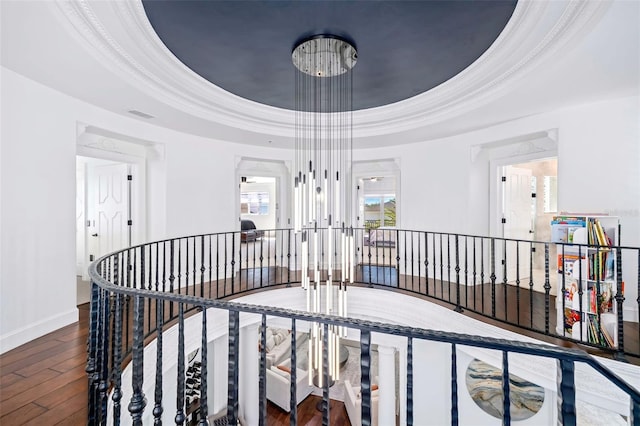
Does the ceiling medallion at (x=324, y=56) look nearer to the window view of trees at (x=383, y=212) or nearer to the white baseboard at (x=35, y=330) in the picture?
the white baseboard at (x=35, y=330)

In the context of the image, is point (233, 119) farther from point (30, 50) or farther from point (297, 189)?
point (30, 50)

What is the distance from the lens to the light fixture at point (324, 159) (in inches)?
124

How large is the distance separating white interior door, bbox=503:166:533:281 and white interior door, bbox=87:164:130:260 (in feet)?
21.7

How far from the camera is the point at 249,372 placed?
5.35 meters

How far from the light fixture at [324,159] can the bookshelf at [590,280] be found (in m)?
2.38

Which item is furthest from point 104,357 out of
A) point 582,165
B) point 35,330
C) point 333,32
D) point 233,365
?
point 582,165

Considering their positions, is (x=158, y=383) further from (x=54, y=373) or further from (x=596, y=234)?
(x=596, y=234)

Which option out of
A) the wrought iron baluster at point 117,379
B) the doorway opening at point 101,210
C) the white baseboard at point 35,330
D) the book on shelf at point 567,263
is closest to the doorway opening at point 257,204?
the doorway opening at point 101,210

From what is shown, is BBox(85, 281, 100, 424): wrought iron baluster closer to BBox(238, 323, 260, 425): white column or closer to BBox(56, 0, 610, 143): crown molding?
BBox(56, 0, 610, 143): crown molding

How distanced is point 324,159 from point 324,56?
143 inches

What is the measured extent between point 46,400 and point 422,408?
4352mm

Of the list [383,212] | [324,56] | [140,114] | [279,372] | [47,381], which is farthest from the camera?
[383,212]

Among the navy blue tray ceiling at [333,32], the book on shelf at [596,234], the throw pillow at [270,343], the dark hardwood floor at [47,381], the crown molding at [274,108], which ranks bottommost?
the throw pillow at [270,343]

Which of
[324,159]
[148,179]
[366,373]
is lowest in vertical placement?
[366,373]
